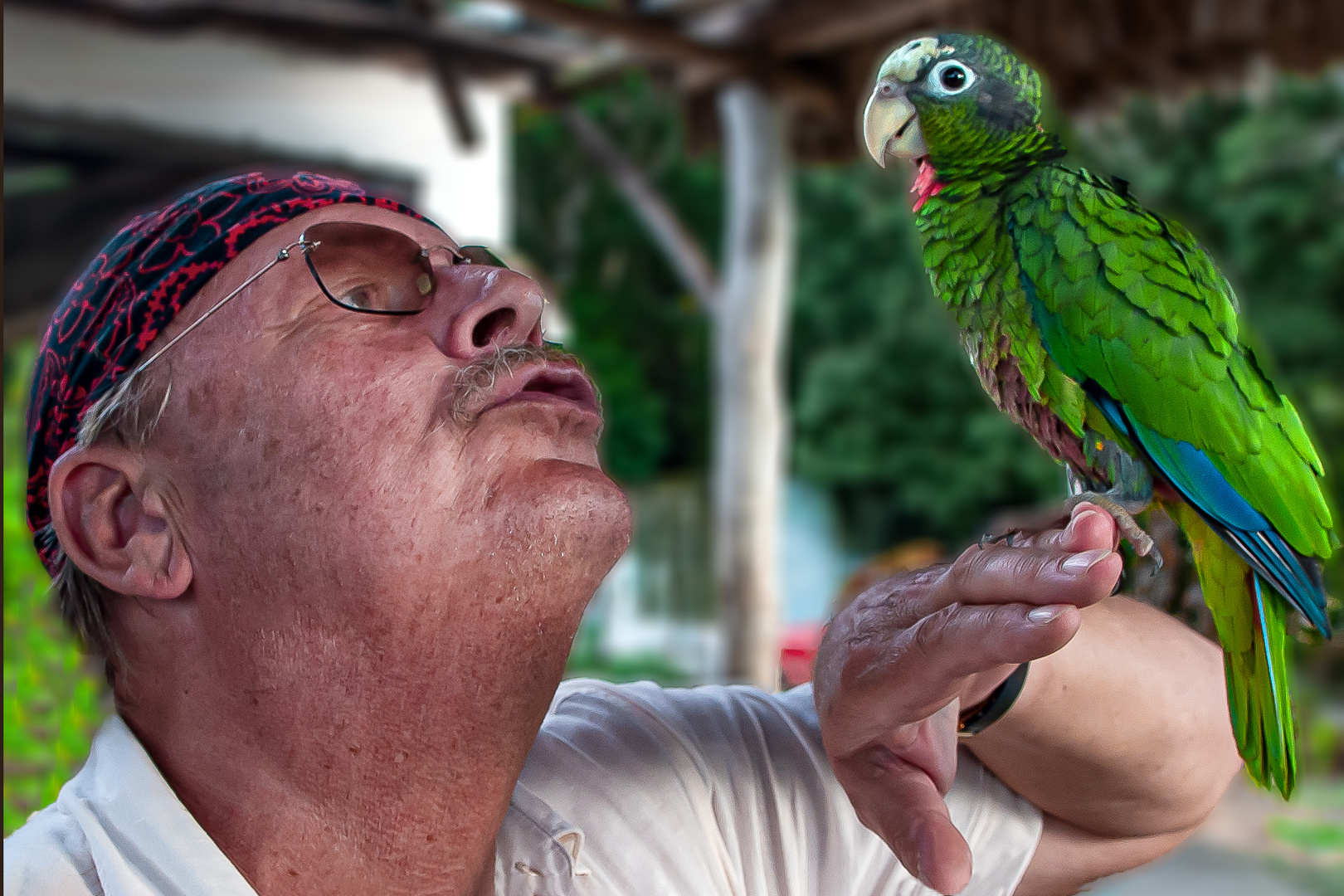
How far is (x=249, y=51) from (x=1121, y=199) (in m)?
4.43

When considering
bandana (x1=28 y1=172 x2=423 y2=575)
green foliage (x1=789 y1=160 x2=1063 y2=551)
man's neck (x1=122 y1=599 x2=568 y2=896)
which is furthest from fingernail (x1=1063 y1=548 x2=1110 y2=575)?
green foliage (x1=789 y1=160 x2=1063 y2=551)

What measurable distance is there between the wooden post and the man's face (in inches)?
128

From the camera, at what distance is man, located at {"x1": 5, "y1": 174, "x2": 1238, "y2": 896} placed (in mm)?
1017

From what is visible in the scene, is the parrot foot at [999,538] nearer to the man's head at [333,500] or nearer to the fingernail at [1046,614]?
the fingernail at [1046,614]

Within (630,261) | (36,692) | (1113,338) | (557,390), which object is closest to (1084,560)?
(1113,338)

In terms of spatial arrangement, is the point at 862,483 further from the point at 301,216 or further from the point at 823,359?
the point at 301,216

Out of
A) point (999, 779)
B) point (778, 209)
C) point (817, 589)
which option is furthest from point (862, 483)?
point (999, 779)

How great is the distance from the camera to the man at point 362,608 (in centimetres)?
102

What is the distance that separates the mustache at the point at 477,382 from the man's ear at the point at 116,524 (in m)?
0.28

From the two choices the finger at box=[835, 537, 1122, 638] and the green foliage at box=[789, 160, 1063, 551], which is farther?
the green foliage at box=[789, 160, 1063, 551]

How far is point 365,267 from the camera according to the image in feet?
3.68

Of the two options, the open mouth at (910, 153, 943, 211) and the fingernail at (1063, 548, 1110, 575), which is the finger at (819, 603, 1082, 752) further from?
the open mouth at (910, 153, 943, 211)

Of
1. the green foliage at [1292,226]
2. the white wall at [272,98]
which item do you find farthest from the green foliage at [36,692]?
the green foliage at [1292,226]

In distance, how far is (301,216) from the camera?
3.76 feet
